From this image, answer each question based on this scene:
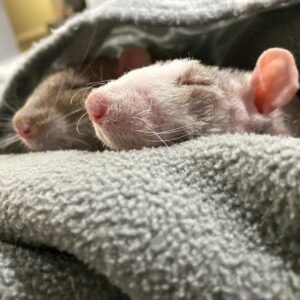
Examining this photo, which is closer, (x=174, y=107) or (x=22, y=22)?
(x=174, y=107)

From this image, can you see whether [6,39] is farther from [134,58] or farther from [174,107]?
[174,107]

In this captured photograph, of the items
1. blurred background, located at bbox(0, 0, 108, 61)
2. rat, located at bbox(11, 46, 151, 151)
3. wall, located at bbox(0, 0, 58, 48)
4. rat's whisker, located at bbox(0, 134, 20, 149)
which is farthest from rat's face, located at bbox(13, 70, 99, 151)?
wall, located at bbox(0, 0, 58, 48)

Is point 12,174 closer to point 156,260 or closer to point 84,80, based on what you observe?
point 156,260

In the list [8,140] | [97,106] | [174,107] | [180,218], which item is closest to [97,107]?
[97,106]

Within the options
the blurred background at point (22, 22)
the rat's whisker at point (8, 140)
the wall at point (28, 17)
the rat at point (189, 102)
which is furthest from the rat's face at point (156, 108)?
the wall at point (28, 17)

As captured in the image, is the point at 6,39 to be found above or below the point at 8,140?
below

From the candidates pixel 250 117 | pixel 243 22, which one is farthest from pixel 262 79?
pixel 243 22

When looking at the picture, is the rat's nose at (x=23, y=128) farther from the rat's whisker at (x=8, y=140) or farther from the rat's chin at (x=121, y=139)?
the rat's chin at (x=121, y=139)
